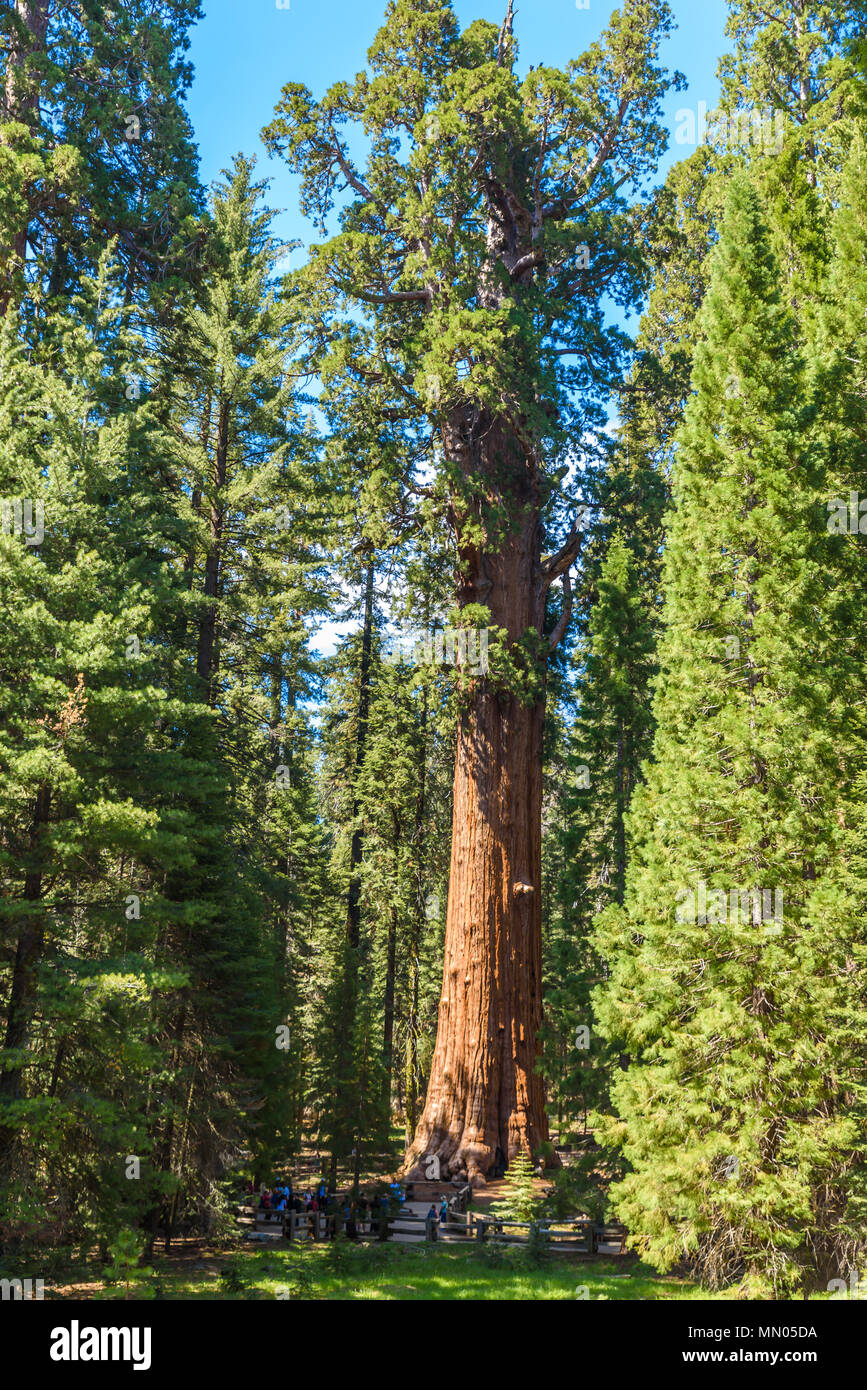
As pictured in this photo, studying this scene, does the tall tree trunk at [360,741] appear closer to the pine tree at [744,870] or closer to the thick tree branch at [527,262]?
the thick tree branch at [527,262]

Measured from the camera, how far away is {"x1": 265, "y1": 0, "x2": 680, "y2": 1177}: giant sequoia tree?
50.8ft

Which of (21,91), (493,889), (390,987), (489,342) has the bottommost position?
(390,987)

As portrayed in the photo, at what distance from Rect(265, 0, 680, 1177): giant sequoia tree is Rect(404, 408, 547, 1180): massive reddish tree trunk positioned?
4 centimetres

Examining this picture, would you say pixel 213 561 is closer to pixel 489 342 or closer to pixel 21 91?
pixel 489 342

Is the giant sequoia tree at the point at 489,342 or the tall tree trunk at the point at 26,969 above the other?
the giant sequoia tree at the point at 489,342

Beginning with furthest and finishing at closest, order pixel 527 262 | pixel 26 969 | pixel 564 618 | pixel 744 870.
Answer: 1. pixel 564 618
2. pixel 527 262
3. pixel 26 969
4. pixel 744 870

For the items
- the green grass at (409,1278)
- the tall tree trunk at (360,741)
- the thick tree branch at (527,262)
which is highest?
the thick tree branch at (527,262)

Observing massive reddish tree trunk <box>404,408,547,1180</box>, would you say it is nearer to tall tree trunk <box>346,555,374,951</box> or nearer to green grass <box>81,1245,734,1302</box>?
green grass <box>81,1245,734,1302</box>

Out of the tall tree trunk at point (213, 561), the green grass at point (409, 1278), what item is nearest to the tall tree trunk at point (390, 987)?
the tall tree trunk at point (213, 561)

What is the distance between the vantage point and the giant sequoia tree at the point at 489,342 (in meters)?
15.5

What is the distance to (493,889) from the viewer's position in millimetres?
16297

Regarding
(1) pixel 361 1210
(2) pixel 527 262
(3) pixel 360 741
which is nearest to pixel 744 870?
(1) pixel 361 1210

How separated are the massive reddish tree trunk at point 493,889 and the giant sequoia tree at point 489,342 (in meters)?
0.04

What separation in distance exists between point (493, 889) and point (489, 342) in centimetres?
916
